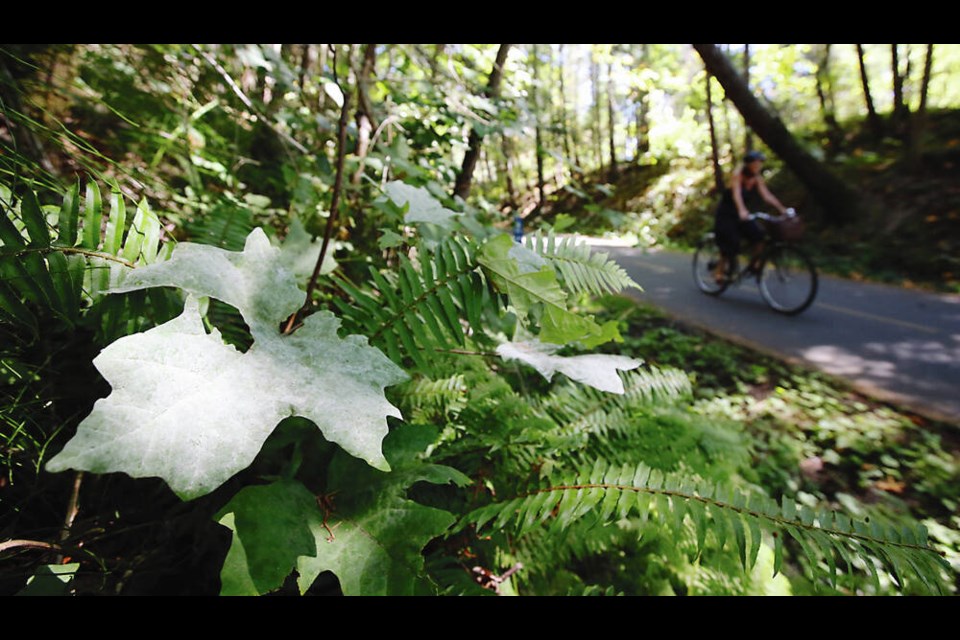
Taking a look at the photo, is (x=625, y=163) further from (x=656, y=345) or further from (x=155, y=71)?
(x=155, y=71)

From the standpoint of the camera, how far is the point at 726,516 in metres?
0.90

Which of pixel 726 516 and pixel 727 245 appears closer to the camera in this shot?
pixel 726 516

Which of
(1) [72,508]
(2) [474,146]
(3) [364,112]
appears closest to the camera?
(1) [72,508]

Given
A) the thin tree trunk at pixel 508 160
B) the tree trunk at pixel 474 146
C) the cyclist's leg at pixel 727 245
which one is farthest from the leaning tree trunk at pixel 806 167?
the tree trunk at pixel 474 146

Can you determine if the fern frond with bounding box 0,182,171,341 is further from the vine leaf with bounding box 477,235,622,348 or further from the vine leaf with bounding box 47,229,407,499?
the vine leaf with bounding box 477,235,622,348

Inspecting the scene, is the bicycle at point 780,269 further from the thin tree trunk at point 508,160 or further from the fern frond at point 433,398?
the fern frond at point 433,398

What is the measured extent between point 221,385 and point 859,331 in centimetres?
685

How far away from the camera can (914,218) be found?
8898 millimetres

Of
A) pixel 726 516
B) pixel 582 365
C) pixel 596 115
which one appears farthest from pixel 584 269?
pixel 596 115

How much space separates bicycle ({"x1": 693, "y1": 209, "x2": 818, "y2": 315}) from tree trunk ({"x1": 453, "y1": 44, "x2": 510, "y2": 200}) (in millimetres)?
4793

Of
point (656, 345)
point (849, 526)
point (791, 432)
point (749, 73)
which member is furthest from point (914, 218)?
point (849, 526)

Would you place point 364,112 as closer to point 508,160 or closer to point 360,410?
point 508,160

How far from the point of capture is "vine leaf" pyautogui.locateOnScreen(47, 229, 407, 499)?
55cm
